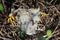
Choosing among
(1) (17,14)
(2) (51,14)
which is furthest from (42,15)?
(1) (17,14)

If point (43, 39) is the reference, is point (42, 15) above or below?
above

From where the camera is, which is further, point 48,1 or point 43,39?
point 48,1

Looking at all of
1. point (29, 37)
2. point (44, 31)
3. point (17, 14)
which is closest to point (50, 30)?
point (44, 31)

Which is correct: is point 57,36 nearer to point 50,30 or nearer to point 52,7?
point 50,30

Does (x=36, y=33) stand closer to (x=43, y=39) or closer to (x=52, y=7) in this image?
(x=43, y=39)

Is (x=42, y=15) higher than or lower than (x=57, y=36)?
higher

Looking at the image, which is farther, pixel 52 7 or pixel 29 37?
pixel 52 7

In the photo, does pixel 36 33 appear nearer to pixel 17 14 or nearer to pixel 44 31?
pixel 44 31

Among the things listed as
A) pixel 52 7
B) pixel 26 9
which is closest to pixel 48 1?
pixel 52 7
